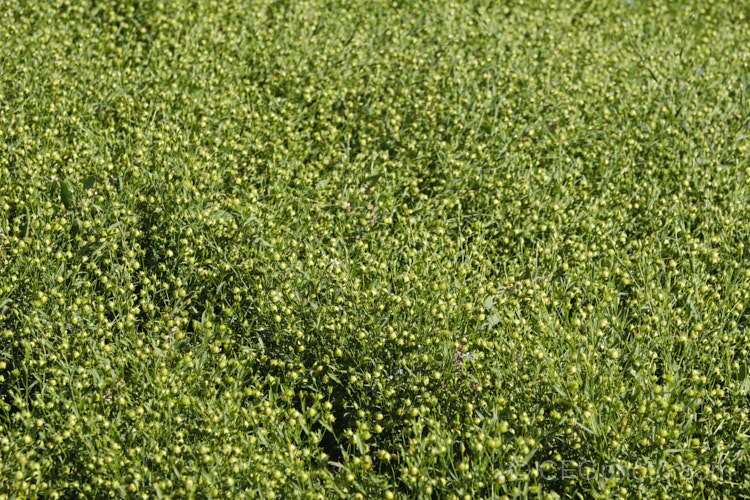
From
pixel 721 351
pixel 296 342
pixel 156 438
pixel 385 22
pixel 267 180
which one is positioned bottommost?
pixel 156 438

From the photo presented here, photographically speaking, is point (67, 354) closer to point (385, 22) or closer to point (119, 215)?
point (119, 215)

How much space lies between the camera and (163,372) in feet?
10.7

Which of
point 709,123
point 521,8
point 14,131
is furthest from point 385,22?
point 14,131

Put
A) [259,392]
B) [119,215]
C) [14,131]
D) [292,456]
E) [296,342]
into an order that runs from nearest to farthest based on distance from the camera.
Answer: [292,456], [259,392], [296,342], [119,215], [14,131]

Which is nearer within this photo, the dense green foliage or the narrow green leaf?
the dense green foliage

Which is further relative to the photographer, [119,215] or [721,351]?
[119,215]

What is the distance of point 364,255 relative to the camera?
4.05 m

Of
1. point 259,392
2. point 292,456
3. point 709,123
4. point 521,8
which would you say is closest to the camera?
point 292,456

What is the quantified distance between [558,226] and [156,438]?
2484 mm

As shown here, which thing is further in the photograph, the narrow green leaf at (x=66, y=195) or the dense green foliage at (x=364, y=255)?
the narrow green leaf at (x=66, y=195)

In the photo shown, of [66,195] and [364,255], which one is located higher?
[364,255]

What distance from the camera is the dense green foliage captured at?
125 inches

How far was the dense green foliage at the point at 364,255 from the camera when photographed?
3164mm

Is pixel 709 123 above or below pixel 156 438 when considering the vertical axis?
above
